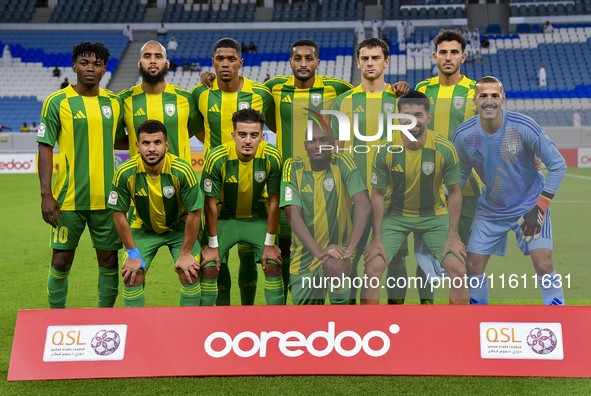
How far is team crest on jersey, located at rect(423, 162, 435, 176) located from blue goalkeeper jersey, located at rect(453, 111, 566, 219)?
160 mm

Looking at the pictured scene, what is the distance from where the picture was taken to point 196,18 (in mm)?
28297

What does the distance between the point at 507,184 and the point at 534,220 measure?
0.25m

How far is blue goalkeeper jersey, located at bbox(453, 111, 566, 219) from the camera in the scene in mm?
3000

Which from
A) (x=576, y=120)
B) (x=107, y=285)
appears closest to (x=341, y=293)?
(x=107, y=285)

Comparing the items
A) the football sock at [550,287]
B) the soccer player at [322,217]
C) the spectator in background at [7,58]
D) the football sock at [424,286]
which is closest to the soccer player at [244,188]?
the soccer player at [322,217]

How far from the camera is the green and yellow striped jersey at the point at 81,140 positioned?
3555mm

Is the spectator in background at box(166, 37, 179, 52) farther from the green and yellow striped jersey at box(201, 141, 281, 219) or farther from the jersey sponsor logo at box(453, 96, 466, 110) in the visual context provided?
the jersey sponsor logo at box(453, 96, 466, 110)

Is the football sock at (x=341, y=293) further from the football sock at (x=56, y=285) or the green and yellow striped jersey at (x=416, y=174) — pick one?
the football sock at (x=56, y=285)

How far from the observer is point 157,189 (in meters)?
3.29

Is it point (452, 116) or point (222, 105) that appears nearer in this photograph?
point (452, 116)

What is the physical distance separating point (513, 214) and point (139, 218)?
2.20 meters

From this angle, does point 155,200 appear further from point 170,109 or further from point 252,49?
point 252,49

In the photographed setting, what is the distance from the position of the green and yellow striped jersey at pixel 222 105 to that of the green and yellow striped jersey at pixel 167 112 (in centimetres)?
10

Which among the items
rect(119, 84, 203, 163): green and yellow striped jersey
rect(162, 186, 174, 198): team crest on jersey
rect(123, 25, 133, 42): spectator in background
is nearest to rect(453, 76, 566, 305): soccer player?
rect(162, 186, 174, 198): team crest on jersey
